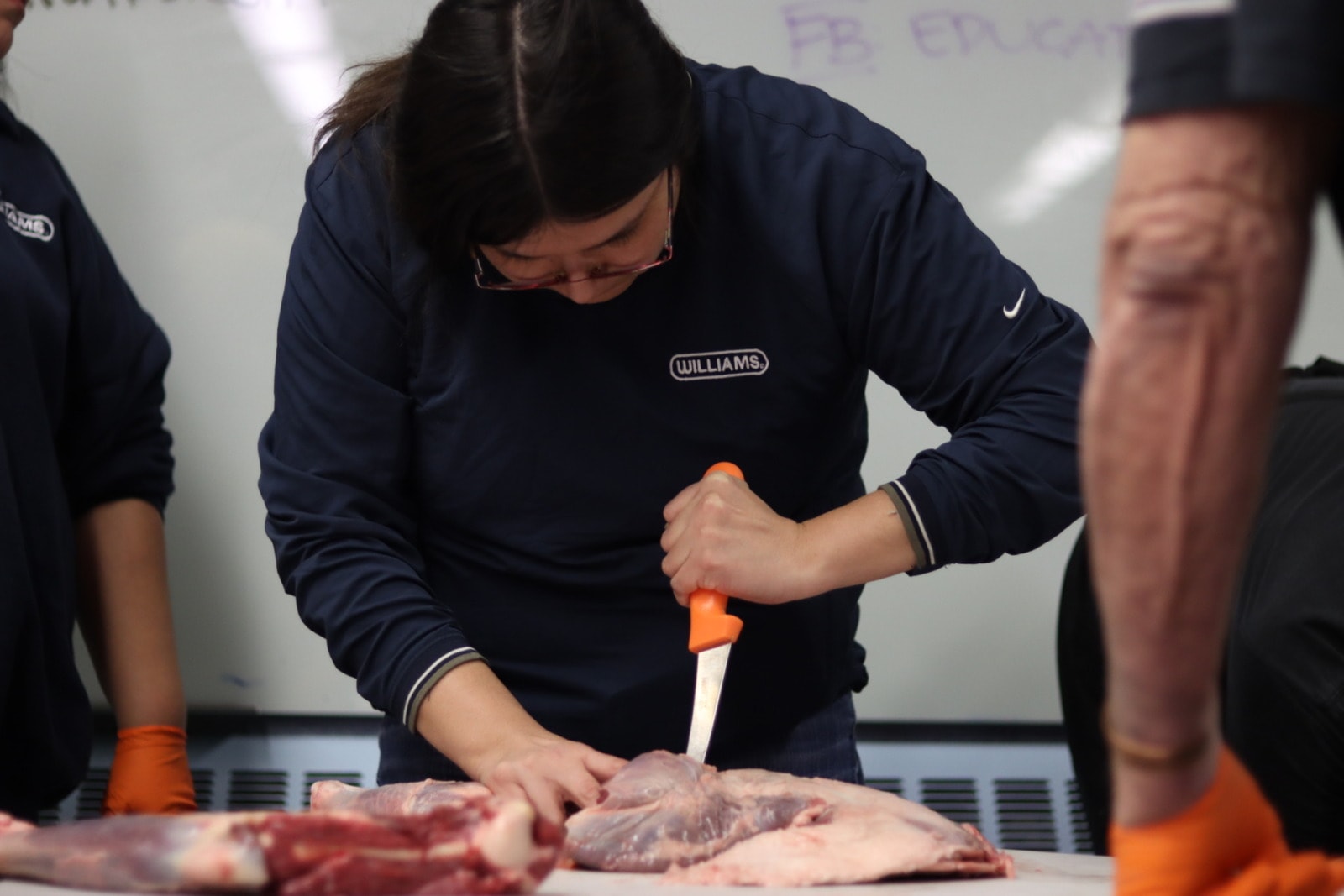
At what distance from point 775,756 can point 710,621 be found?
262 mm

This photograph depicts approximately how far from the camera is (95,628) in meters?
1.78

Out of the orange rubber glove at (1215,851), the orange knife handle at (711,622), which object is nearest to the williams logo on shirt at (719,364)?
the orange knife handle at (711,622)

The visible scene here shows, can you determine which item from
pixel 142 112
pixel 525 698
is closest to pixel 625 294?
pixel 525 698

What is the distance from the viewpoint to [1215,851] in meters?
0.65

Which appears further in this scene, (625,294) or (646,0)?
(646,0)

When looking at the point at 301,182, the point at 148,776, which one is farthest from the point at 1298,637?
→ the point at 301,182

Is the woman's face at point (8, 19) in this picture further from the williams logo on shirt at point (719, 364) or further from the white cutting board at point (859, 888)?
the white cutting board at point (859, 888)

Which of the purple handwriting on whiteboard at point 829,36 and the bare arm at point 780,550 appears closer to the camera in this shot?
the bare arm at point 780,550

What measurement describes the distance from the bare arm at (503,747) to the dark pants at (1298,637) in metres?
0.69

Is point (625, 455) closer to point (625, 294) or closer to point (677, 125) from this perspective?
point (625, 294)

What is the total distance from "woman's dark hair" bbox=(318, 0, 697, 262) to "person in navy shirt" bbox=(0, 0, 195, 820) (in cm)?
73

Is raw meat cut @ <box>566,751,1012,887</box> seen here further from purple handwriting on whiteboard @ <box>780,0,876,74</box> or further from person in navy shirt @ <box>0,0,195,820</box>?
purple handwriting on whiteboard @ <box>780,0,876,74</box>

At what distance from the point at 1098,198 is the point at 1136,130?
1457mm

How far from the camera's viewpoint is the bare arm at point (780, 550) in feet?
3.89
